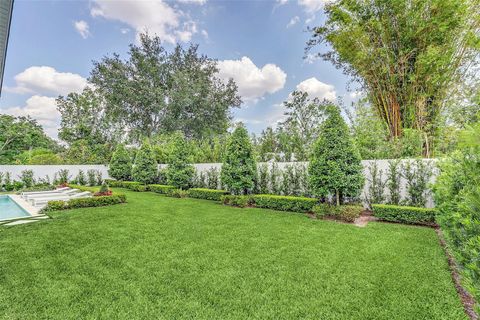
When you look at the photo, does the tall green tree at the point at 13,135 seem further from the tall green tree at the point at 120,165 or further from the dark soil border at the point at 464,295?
the dark soil border at the point at 464,295

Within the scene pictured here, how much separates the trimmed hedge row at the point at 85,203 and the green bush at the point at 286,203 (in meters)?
5.51

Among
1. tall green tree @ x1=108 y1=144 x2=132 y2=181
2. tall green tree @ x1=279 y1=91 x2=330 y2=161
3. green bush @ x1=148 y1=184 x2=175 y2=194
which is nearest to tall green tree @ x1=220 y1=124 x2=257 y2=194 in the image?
green bush @ x1=148 y1=184 x2=175 y2=194

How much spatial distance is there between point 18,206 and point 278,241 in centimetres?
1050

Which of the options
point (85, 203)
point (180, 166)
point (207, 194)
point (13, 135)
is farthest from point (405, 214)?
point (13, 135)

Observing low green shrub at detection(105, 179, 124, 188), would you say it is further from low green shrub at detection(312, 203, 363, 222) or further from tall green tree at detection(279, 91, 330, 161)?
low green shrub at detection(312, 203, 363, 222)

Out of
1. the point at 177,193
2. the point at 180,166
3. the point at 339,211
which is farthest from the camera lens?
the point at 180,166

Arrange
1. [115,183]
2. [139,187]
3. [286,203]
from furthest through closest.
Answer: [115,183] → [139,187] → [286,203]

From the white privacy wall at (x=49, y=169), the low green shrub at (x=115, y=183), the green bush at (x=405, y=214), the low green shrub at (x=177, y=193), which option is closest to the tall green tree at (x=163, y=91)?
the white privacy wall at (x=49, y=169)

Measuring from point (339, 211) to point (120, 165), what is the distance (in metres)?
14.2

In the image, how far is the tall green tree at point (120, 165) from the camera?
49.7 ft

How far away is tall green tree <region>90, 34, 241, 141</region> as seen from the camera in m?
17.4

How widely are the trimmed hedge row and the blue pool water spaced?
2.30 ft

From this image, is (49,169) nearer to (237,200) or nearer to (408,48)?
(237,200)

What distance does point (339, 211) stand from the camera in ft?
19.9
